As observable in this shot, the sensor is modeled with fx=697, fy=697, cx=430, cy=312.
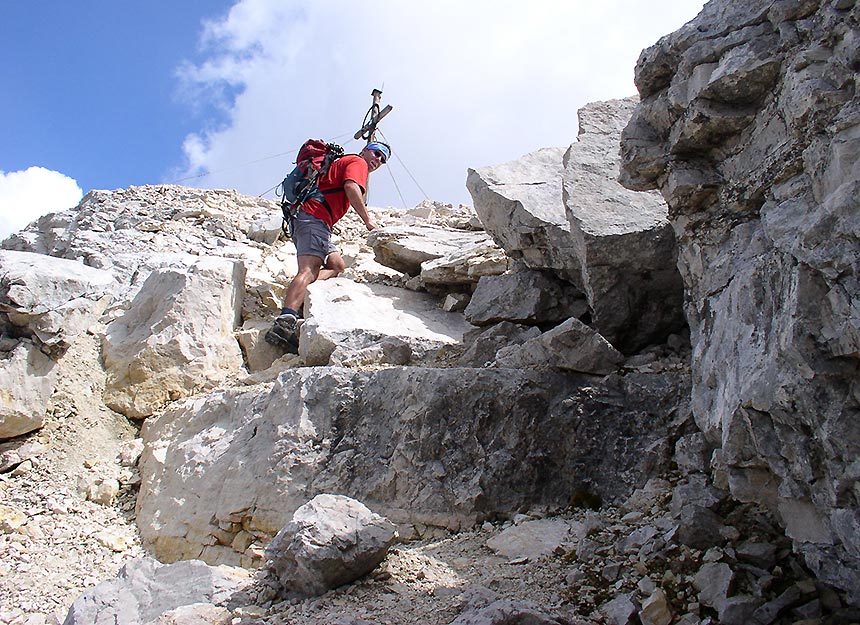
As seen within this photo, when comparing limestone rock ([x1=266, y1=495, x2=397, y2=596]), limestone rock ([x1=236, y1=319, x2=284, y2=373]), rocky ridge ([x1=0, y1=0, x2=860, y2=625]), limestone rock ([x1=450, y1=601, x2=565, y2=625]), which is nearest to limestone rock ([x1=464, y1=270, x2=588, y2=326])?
rocky ridge ([x1=0, y1=0, x2=860, y2=625])

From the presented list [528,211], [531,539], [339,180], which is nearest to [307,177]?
[339,180]

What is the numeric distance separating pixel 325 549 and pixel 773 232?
2.87 meters

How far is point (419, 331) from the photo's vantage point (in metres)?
7.45

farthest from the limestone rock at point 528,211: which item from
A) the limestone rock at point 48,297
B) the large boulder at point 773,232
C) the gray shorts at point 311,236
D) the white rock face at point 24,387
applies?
the white rock face at point 24,387

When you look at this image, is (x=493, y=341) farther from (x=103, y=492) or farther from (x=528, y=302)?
(x=103, y=492)

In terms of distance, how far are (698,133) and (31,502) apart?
232 inches

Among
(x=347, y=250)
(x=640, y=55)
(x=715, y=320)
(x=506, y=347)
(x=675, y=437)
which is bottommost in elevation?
(x=675, y=437)

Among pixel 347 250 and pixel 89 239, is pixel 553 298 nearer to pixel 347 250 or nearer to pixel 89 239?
pixel 347 250

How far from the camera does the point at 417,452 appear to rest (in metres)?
5.26

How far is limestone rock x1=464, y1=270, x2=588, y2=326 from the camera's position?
6875 mm

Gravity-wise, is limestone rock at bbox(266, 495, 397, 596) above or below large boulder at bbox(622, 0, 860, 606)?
below

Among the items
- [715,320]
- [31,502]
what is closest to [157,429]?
[31,502]

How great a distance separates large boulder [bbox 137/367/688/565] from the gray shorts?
10.8 ft

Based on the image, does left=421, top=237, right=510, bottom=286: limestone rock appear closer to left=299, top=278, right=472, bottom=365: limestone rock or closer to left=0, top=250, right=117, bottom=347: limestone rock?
left=299, top=278, right=472, bottom=365: limestone rock
